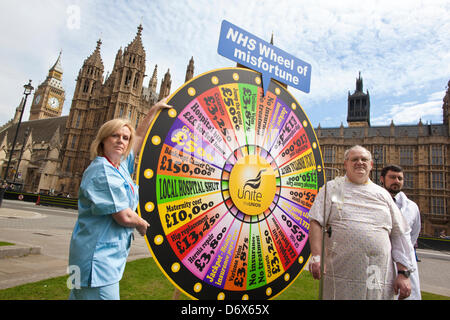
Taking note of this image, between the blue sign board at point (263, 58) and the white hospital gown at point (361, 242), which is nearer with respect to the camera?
the white hospital gown at point (361, 242)

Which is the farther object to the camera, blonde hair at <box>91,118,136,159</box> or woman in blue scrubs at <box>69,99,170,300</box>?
blonde hair at <box>91,118,136,159</box>

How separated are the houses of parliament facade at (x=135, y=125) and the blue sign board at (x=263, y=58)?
34.4 meters

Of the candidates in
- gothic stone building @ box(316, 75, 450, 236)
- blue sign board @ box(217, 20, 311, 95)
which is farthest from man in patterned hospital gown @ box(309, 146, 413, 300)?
gothic stone building @ box(316, 75, 450, 236)

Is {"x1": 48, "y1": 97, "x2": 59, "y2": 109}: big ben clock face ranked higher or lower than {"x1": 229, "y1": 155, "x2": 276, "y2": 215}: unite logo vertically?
higher

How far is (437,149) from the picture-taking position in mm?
35156

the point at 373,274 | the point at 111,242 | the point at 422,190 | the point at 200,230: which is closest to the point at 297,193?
the point at 373,274

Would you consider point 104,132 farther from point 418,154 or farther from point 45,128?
point 45,128

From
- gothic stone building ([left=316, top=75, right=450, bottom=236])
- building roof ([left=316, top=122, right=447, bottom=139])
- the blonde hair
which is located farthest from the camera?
building roof ([left=316, top=122, right=447, bottom=139])

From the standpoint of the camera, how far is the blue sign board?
241cm

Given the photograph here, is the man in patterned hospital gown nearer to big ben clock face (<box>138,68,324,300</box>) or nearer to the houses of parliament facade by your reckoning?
big ben clock face (<box>138,68,324,300</box>)

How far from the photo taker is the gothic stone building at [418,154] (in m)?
33.2

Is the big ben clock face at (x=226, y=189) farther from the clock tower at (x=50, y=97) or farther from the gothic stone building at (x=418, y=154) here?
the clock tower at (x=50, y=97)

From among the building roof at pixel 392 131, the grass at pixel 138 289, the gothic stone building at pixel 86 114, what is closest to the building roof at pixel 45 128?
the gothic stone building at pixel 86 114

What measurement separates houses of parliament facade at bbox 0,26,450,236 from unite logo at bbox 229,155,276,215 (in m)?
34.9
